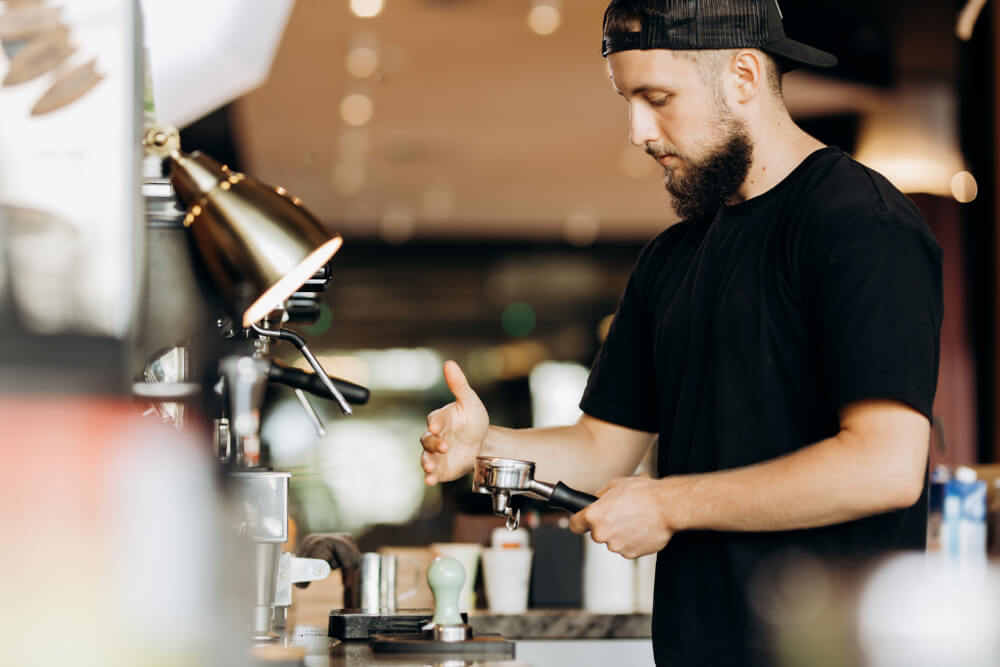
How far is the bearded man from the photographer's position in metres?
1.18

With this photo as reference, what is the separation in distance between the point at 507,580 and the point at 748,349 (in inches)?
37.0

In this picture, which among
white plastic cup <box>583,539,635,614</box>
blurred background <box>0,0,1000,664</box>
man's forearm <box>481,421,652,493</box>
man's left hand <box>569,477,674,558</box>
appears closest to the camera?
blurred background <box>0,0,1000,664</box>

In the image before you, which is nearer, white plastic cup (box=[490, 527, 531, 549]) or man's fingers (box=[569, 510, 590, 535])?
man's fingers (box=[569, 510, 590, 535])

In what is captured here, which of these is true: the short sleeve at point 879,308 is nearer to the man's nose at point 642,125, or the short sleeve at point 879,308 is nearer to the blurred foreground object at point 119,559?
the man's nose at point 642,125

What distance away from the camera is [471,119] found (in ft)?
20.5

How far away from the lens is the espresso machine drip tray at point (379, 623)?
1.40 metres

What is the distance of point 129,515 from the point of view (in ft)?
1.84

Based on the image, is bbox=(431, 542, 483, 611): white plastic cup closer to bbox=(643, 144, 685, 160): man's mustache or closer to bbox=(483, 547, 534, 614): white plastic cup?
bbox=(483, 547, 534, 614): white plastic cup

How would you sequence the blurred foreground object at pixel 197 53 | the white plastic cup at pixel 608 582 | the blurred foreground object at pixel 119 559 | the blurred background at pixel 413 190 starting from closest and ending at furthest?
the blurred foreground object at pixel 119 559 < the blurred background at pixel 413 190 < the blurred foreground object at pixel 197 53 < the white plastic cup at pixel 608 582

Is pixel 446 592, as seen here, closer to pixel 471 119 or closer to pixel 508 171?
pixel 471 119

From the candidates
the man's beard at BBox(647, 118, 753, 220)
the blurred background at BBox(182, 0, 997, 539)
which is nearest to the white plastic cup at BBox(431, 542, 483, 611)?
the blurred background at BBox(182, 0, 997, 539)

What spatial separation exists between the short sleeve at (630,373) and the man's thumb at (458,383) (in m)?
0.22

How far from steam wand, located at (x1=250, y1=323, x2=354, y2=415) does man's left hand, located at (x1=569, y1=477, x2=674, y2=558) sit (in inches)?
11.7

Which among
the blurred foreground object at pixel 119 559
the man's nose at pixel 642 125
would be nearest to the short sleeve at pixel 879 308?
the man's nose at pixel 642 125
